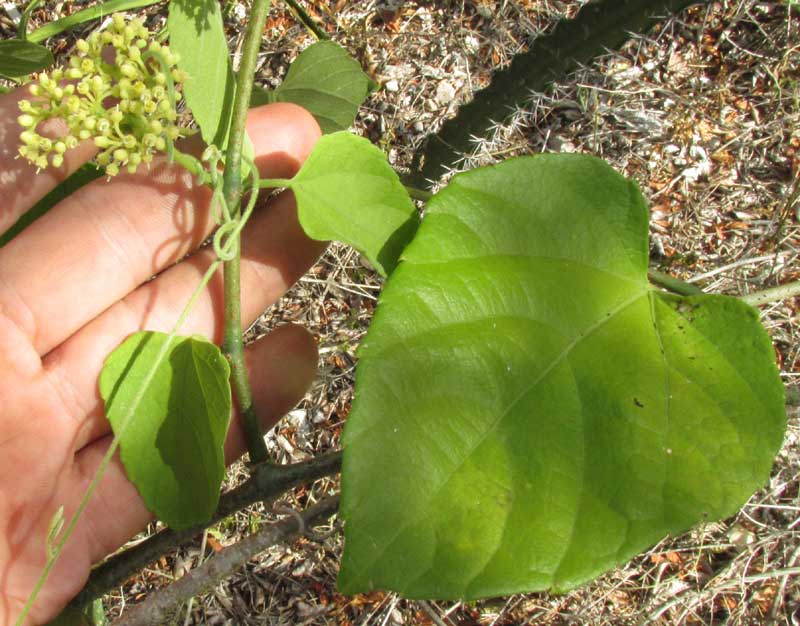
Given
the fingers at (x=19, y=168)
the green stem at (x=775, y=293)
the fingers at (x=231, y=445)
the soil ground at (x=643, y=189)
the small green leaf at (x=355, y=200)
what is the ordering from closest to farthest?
the small green leaf at (x=355, y=200), the green stem at (x=775, y=293), the fingers at (x=19, y=168), the fingers at (x=231, y=445), the soil ground at (x=643, y=189)

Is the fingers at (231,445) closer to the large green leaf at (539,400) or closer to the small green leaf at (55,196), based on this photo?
the small green leaf at (55,196)

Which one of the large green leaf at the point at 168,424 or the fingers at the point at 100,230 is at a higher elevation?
the fingers at the point at 100,230

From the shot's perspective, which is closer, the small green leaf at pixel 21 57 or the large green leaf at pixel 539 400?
the large green leaf at pixel 539 400

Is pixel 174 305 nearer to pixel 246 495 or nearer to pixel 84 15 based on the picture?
pixel 246 495

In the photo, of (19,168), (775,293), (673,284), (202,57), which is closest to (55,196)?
(19,168)

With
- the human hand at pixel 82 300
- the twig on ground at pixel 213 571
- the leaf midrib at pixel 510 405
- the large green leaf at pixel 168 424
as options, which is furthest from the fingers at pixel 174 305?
the leaf midrib at pixel 510 405

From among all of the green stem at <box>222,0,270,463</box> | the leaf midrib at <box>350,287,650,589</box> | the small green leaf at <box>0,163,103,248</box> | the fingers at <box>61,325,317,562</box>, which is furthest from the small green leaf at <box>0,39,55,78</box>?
the leaf midrib at <box>350,287,650,589</box>
